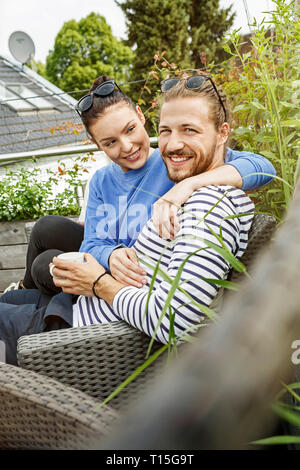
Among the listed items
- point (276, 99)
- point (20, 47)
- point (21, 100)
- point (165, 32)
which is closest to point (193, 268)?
point (276, 99)

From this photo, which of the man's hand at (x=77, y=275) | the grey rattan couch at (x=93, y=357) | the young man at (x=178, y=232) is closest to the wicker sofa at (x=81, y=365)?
the grey rattan couch at (x=93, y=357)

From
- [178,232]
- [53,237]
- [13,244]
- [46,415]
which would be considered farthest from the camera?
[13,244]

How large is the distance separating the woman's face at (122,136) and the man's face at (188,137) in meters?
0.37

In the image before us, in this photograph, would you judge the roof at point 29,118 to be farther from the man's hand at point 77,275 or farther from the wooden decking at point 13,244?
the man's hand at point 77,275

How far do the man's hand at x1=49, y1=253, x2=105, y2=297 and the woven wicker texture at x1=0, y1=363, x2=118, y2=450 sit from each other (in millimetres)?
474

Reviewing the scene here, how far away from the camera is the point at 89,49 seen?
3169 centimetres

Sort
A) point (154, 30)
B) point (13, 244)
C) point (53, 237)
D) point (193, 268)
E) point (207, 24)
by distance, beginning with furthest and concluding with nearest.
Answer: point (207, 24)
point (154, 30)
point (13, 244)
point (53, 237)
point (193, 268)

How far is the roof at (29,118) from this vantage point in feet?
35.7

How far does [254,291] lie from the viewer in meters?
0.29

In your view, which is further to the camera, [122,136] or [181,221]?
[122,136]

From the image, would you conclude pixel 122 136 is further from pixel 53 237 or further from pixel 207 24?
pixel 207 24

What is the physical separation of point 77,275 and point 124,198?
501 mm
